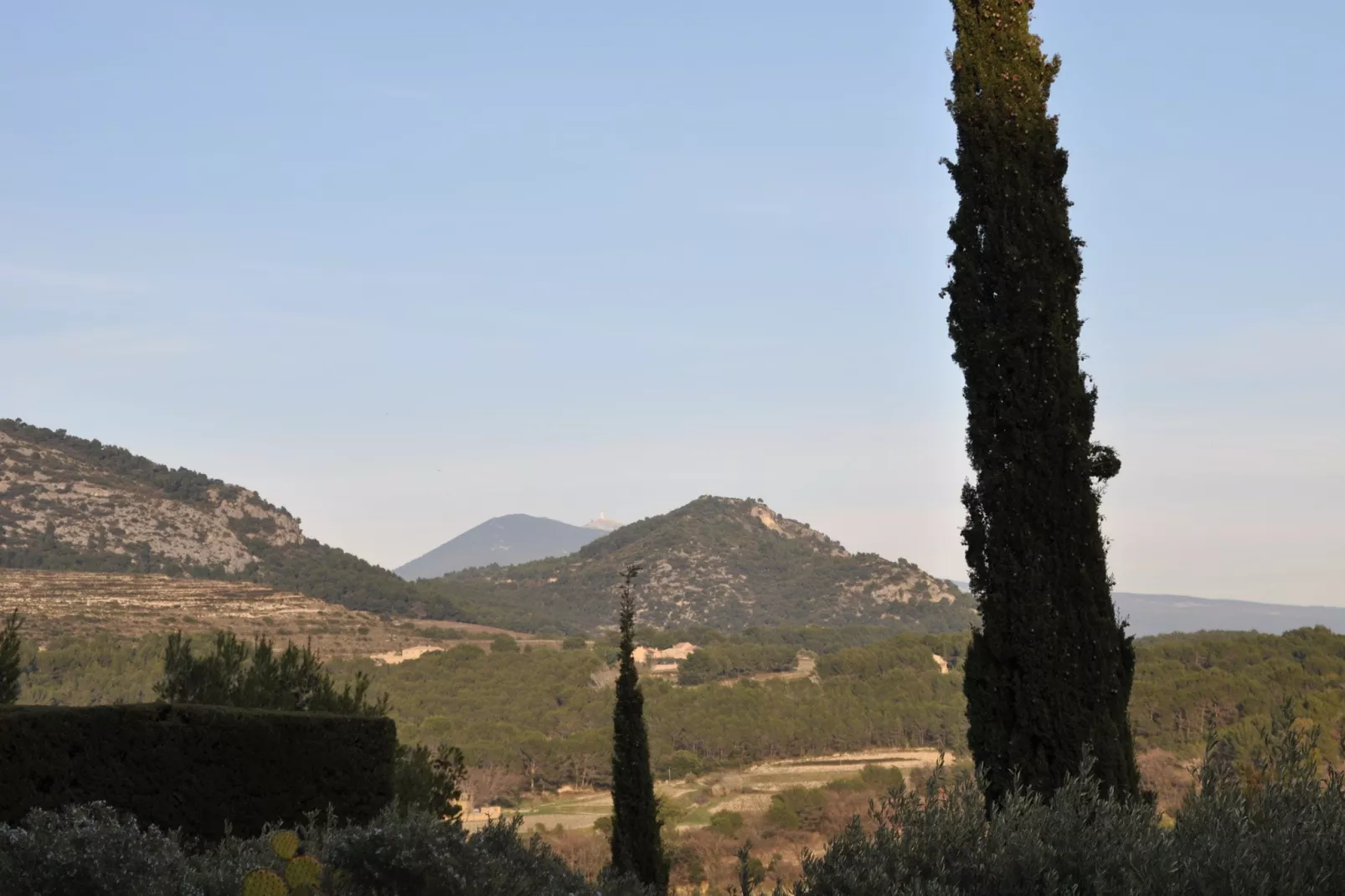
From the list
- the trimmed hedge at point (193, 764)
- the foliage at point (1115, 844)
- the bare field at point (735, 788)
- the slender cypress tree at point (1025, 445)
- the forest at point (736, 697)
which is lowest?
the bare field at point (735, 788)

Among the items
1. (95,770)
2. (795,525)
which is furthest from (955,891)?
(795,525)

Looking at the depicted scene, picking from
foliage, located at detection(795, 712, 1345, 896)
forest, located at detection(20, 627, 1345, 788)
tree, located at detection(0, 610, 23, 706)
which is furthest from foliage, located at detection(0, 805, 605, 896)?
forest, located at detection(20, 627, 1345, 788)

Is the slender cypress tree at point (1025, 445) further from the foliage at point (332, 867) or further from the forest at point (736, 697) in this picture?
the forest at point (736, 697)

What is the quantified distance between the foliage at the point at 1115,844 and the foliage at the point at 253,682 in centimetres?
1401

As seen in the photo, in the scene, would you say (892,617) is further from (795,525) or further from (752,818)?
(752,818)

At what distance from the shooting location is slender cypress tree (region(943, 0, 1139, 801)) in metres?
11.5

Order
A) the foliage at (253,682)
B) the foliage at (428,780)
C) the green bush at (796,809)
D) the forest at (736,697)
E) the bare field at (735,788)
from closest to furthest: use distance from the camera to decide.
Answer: the foliage at (253,682) < the foliage at (428,780) < the green bush at (796,809) < the forest at (736,697) < the bare field at (735,788)

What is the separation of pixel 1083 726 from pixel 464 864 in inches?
265

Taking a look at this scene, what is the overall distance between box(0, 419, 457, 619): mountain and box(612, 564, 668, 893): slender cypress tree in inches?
3018

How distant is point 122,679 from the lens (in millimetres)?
54500

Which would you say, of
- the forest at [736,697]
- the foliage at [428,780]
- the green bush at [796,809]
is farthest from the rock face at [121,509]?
the foliage at [428,780]

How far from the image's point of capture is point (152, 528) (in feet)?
317

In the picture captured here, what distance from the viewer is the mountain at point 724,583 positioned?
139000mm

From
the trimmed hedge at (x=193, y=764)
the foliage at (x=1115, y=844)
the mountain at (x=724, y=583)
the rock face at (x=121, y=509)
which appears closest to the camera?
the foliage at (x=1115, y=844)
